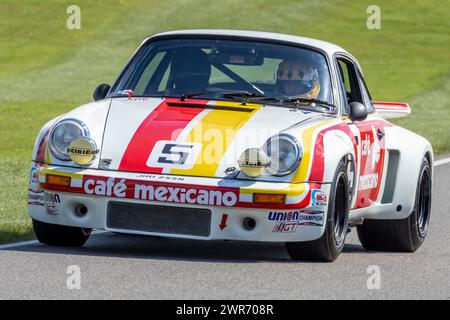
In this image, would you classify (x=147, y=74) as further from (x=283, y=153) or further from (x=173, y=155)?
(x=283, y=153)

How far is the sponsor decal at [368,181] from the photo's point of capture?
888cm

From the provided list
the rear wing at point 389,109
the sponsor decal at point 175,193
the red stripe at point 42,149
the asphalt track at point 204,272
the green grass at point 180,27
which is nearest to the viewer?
the asphalt track at point 204,272

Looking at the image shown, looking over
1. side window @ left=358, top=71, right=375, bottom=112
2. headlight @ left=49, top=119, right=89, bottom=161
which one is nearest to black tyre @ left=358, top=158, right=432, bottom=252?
side window @ left=358, top=71, right=375, bottom=112

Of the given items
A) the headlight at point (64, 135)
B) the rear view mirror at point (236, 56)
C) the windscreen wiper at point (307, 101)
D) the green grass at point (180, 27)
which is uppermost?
the rear view mirror at point (236, 56)

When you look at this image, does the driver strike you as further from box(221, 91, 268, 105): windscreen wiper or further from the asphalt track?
the asphalt track

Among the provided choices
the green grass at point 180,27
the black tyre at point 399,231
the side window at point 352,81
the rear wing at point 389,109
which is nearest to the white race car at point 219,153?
the black tyre at point 399,231

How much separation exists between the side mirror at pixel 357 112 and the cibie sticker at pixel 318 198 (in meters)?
1.22

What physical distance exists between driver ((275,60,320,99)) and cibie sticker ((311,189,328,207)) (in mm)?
1167

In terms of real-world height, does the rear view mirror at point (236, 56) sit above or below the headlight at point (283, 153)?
above

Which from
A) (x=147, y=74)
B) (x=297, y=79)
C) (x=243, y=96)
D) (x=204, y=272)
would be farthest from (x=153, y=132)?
(x=297, y=79)

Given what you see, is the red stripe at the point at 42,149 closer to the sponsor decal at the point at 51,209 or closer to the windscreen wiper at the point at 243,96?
the sponsor decal at the point at 51,209

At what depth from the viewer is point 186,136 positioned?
26.2ft
